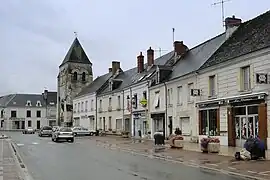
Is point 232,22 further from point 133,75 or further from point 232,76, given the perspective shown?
point 133,75

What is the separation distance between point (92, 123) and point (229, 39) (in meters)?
39.1

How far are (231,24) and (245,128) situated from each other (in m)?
11.2

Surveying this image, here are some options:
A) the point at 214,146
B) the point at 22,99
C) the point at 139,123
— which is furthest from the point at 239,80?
the point at 22,99

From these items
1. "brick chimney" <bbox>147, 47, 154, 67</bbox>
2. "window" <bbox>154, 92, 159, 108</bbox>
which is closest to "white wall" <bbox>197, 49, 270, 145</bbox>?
"window" <bbox>154, 92, 159, 108</bbox>

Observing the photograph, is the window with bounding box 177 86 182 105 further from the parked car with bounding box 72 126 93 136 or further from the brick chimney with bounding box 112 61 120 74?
the brick chimney with bounding box 112 61 120 74

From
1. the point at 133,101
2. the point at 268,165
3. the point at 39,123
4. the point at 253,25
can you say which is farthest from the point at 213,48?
the point at 39,123

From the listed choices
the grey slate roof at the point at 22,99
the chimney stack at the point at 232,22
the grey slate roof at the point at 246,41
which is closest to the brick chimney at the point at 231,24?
the chimney stack at the point at 232,22

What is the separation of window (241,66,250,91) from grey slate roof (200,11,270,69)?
1.00 m

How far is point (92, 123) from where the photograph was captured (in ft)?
223

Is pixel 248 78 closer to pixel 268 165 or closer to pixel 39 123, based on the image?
pixel 268 165

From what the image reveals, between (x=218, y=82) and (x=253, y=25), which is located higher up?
(x=253, y=25)

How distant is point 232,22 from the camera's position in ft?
114

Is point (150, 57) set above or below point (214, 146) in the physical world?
above

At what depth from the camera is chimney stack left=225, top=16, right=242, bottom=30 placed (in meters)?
34.2
